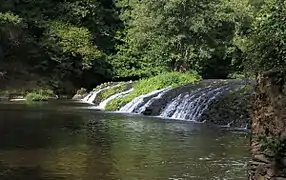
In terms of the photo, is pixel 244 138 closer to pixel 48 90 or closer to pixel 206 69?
pixel 48 90

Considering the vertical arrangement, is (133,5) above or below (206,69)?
above

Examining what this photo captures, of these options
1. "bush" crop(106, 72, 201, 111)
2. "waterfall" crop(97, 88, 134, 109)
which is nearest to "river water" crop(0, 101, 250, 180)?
"bush" crop(106, 72, 201, 111)

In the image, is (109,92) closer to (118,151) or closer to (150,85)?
(150,85)

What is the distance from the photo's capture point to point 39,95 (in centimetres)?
3002

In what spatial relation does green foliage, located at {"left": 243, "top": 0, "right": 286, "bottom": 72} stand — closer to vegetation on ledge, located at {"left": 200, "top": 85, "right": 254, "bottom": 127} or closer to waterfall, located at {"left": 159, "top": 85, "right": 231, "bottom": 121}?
vegetation on ledge, located at {"left": 200, "top": 85, "right": 254, "bottom": 127}

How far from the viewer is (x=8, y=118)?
60.6ft

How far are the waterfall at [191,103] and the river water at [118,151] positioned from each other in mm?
1699

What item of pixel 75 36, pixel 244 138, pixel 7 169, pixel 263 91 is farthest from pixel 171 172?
pixel 75 36

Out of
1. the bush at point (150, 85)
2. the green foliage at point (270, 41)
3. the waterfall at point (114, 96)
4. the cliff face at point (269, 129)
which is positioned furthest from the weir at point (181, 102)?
the cliff face at point (269, 129)

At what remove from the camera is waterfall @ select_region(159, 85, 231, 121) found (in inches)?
751

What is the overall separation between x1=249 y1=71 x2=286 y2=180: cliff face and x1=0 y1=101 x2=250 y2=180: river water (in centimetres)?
338

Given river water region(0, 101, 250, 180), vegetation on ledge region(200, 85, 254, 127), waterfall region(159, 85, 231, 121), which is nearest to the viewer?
river water region(0, 101, 250, 180)

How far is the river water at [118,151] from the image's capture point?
350 inches

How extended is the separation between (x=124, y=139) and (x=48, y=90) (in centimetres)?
2111
